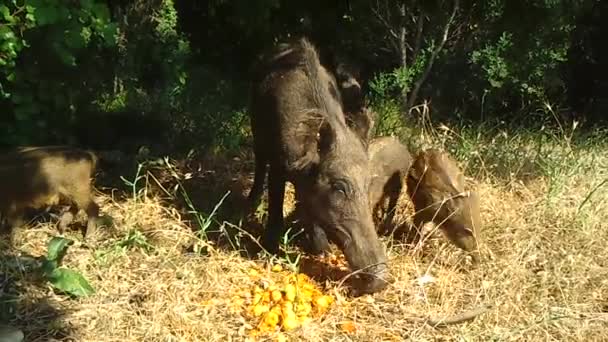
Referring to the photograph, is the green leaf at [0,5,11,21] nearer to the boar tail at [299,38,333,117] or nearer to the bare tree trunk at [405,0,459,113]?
the boar tail at [299,38,333,117]

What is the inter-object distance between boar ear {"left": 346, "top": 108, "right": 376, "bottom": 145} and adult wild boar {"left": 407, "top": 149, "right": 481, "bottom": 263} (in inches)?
21.2

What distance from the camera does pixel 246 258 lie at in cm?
550

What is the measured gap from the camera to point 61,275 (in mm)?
4805

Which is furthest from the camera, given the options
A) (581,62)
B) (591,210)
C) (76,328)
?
(581,62)

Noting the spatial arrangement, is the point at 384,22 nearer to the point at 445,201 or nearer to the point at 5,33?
the point at 445,201

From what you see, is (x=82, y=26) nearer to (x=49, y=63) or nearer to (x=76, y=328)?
(x=49, y=63)

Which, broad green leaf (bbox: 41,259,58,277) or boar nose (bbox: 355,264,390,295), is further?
boar nose (bbox: 355,264,390,295)

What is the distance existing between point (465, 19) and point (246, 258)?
15.5 ft

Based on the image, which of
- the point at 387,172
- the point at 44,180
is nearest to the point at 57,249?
the point at 44,180

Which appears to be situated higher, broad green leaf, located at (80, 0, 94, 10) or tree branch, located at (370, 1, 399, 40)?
broad green leaf, located at (80, 0, 94, 10)

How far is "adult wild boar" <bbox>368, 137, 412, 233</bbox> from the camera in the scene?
5.88 meters

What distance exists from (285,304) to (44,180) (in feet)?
6.50

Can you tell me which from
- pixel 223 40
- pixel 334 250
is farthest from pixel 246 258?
pixel 223 40

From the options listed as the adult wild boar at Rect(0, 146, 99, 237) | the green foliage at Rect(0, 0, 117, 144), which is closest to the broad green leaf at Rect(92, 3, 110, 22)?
the green foliage at Rect(0, 0, 117, 144)
